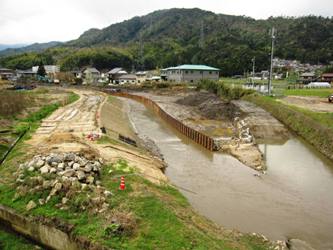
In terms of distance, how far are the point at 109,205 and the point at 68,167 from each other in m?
3.68

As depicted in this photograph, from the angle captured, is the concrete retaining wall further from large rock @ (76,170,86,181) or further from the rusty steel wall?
the rusty steel wall

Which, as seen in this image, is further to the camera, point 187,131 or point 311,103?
point 311,103

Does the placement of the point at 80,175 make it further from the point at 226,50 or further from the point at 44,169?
the point at 226,50

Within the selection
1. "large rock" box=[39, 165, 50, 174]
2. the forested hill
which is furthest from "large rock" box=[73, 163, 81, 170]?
the forested hill

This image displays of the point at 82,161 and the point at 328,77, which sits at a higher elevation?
the point at 328,77

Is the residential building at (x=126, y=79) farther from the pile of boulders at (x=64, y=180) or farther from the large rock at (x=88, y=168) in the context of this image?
the large rock at (x=88, y=168)

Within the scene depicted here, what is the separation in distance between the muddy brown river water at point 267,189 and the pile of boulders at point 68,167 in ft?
19.2

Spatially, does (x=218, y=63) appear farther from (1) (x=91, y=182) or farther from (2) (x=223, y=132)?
(1) (x=91, y=182)

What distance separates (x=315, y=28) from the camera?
123062 mm

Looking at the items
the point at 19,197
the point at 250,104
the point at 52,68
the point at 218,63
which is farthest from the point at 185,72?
the point at 19,197

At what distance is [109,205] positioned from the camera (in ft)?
43.5

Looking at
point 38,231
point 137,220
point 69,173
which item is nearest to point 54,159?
point 69,173

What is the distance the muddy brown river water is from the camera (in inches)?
617

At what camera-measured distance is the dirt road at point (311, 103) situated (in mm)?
37713
